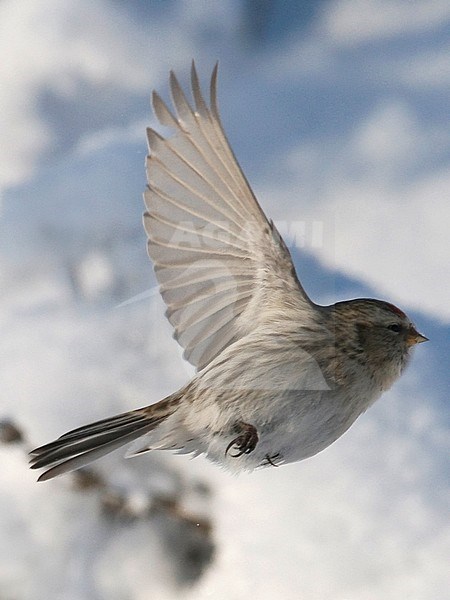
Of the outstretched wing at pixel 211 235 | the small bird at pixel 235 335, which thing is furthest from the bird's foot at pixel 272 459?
the outstretched wing at pixel 211 235

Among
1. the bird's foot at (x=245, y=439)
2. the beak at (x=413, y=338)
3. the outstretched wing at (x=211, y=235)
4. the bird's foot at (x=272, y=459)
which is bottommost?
the bird's foot at (x=272, y=459)

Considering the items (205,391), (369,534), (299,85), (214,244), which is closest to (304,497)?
(369,534)

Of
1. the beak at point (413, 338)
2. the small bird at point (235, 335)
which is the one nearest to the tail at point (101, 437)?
the small bird at point (235, 335)

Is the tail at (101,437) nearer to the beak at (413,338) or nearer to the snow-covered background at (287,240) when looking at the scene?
the snow-covered background at (287,240)

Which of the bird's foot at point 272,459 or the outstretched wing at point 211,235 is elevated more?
the outstretched wing at point 211,235

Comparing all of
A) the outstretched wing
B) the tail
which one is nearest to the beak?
the outstretched wing

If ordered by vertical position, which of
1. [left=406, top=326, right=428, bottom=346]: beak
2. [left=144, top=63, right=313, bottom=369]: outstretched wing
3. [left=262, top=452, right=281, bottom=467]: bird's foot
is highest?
[left=144, top=63, right=313, bottom=369]: outstretched wing

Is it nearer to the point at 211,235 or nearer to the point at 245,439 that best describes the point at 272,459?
the point at 245,439

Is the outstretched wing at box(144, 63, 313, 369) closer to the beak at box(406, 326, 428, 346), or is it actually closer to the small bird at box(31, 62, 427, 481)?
the small bird at box(31, 62, 427, 481)
